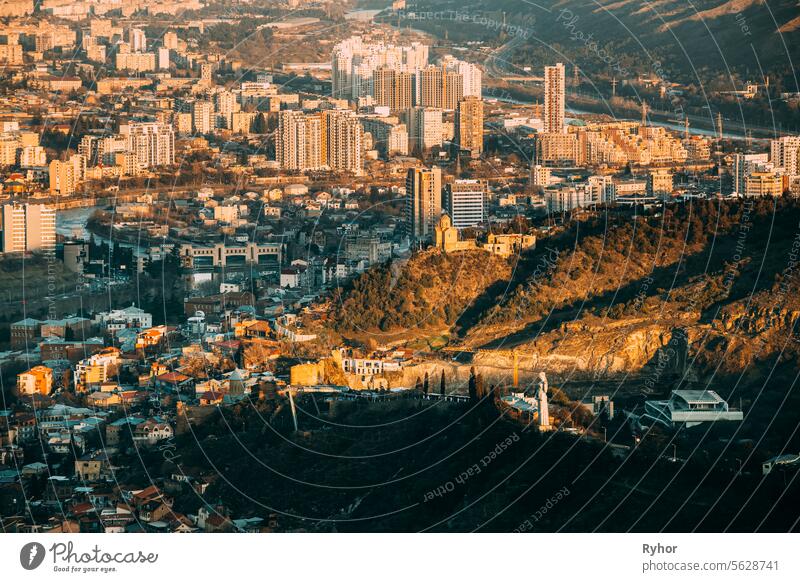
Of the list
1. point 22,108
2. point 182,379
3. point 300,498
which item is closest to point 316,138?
point 22,108

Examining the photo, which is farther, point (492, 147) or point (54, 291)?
point (492, 147)

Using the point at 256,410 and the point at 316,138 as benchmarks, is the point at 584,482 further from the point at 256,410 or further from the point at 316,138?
the point at 316,138

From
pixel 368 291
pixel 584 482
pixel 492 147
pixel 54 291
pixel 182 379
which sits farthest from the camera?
pixel 492 147

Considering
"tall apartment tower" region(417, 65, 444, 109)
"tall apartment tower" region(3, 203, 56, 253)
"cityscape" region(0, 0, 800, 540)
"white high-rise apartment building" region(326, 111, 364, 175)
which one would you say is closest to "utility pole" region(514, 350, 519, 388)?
"cityscape" region(0, 0, 800, 540)

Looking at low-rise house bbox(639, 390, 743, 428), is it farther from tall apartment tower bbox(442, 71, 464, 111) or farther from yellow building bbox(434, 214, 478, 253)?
tall apartment tower bbox(442, 71, 464, 111)

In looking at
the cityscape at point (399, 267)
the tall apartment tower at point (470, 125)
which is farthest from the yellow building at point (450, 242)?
the tall apartment tower at point (470, 125)

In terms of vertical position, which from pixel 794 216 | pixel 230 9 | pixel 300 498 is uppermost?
pixel 230 9

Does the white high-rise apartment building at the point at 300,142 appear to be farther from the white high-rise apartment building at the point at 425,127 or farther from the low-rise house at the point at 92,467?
the low-rise house at the point at 92,467
